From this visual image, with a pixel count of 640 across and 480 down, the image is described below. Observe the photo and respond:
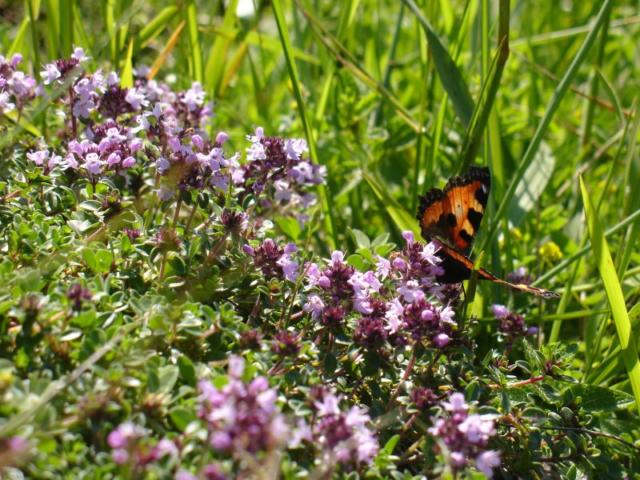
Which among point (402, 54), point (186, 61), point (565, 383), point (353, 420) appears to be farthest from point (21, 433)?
point (402, 54)

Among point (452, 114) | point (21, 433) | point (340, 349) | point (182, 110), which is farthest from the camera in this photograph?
point (452, 114)

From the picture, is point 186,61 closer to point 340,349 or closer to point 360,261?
point 360,261

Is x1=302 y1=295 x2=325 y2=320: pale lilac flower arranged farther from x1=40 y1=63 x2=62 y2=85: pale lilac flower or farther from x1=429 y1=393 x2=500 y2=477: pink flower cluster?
x1=40 y1=63 x2=62 y2=85: pale lilac flower

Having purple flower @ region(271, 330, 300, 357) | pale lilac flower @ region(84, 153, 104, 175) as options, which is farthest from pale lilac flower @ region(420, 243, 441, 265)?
pale lilac flower @ region(84, 153, 104, 175)

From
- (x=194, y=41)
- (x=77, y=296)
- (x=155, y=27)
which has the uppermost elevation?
(x=155, y=27)

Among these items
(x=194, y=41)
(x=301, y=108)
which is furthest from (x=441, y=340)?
(x=194, y=41)

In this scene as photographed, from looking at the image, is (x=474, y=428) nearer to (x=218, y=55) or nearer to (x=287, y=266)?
(x=287, y=266)
